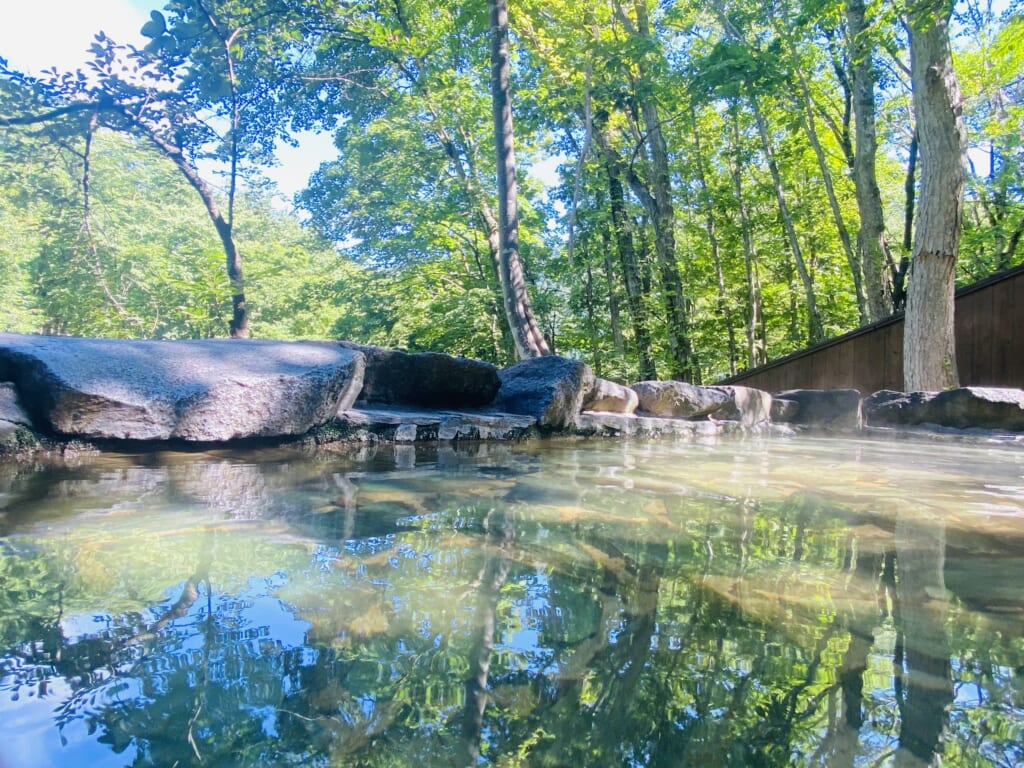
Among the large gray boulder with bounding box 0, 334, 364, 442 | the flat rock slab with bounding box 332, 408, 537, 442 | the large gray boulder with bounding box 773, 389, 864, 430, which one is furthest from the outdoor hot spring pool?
the large gray boulder with bounding box 773, 389, 864, 430

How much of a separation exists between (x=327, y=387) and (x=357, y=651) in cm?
255

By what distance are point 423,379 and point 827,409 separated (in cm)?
472

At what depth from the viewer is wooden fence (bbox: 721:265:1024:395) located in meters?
7.75

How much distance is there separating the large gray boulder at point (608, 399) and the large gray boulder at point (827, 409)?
2329 millimetres

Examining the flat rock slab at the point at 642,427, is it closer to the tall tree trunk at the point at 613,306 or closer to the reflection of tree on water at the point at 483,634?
the reflection of tree on water at the point at 483,634

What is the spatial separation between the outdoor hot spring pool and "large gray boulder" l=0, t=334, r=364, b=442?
0.68 metres

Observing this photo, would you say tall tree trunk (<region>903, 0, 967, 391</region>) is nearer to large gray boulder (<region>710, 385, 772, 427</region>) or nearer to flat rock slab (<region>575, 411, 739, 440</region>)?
large gray boulder (<region>710, 385, 772, 427</region>)

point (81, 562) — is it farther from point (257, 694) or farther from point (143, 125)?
point (143, 125)

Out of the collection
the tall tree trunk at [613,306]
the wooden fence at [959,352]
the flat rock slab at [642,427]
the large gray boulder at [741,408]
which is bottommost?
the flat rock slab at [642,427]

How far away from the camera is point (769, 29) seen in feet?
40.2

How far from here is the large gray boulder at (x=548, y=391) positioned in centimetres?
445

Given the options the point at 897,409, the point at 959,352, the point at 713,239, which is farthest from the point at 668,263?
the point at 897,409

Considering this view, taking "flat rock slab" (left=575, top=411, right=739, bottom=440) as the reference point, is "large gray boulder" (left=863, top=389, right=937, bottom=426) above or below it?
above

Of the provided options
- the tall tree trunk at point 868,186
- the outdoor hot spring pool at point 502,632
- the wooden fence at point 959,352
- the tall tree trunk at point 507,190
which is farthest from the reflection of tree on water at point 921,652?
the tall tree trunk at point 868,186
